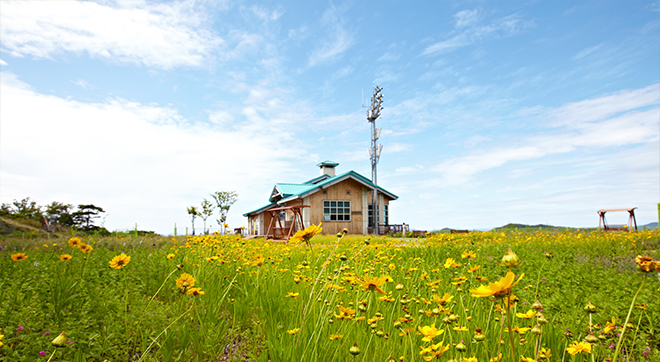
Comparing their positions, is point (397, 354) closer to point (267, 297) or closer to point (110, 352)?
point (267, 297)

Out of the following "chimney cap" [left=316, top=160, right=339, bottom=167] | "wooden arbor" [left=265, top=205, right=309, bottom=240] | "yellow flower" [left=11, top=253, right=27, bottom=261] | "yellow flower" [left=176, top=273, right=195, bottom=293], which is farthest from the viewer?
"chimney cap" [left=316, top=160, right=339, bottom=167]

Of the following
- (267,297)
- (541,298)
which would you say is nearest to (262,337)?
(267,297)

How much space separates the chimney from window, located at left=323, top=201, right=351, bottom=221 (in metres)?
7.32

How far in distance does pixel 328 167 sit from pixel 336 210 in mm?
7851

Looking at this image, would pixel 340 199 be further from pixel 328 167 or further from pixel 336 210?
pixel 328 167

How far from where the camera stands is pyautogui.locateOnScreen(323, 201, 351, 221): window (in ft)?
65.2

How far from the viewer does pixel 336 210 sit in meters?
20.1

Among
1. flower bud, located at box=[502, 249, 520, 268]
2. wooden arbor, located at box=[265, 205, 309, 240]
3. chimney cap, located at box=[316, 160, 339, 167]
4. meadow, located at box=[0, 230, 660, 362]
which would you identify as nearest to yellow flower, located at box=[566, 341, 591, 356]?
meadow, located at box=[0, 230, 660, 362]

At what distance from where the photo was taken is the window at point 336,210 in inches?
782

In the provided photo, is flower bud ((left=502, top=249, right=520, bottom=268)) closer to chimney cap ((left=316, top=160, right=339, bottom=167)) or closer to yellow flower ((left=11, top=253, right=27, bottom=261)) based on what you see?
yellow flower ((left=11, top=253, right=27, bottom=261))

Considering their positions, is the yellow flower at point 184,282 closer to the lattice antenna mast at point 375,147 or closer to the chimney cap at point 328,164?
the lattice antenna mast at point 375,147

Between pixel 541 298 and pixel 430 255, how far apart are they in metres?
2.27

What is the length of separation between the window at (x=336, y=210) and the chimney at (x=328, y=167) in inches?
288

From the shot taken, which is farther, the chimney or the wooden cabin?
the chimney
